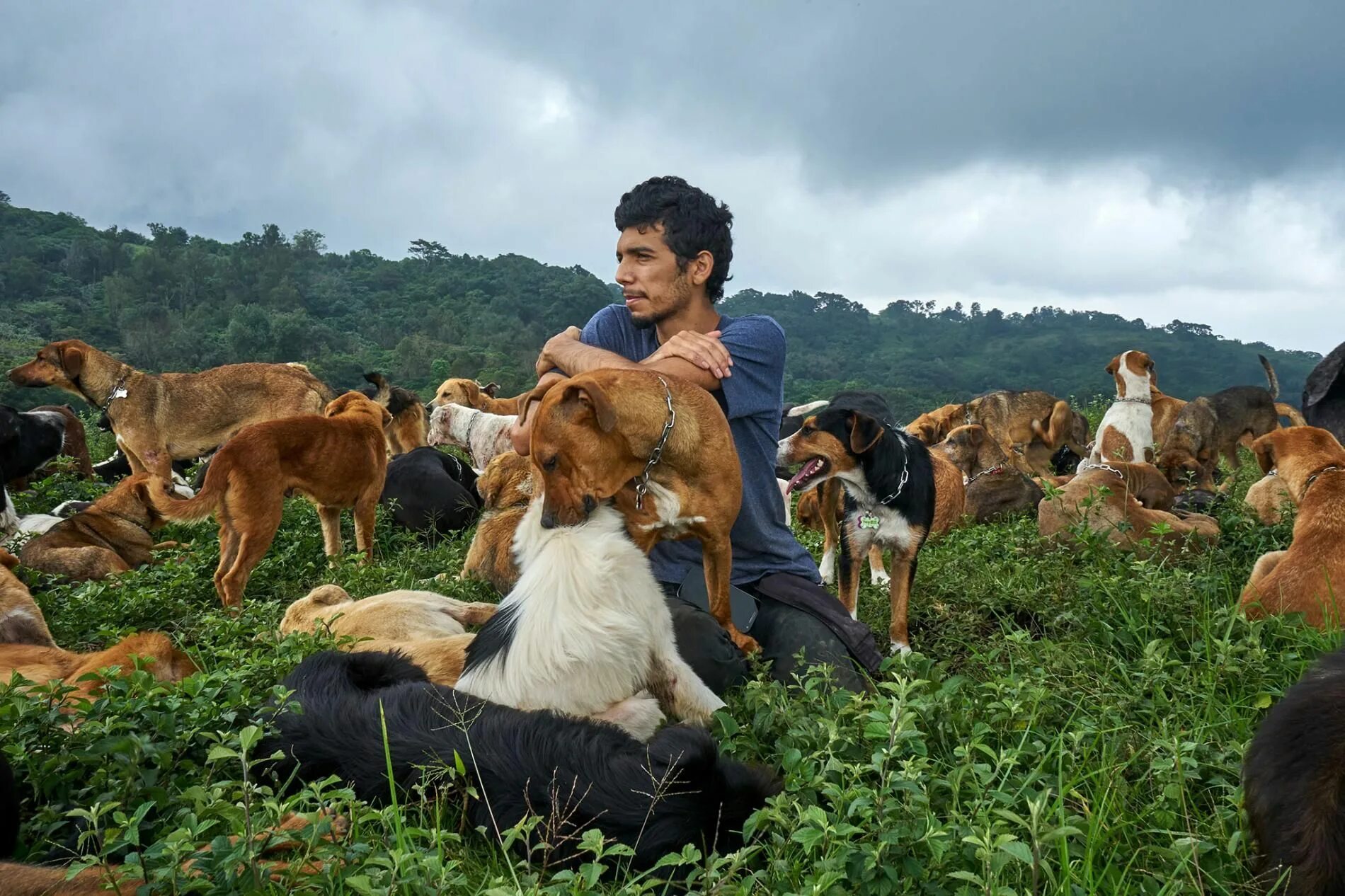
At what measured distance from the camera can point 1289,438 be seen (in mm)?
5484

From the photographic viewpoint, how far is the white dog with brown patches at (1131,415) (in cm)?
1083

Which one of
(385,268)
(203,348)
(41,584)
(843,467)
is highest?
(385,268)

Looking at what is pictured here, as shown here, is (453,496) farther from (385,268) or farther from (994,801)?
(385,268)

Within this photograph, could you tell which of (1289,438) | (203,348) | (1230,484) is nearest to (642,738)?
(1289,438)

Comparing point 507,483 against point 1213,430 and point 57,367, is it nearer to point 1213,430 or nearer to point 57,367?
point 57,367

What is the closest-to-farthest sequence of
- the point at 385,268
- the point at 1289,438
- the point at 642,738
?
the point at 642,738 < the point at 1289,438 < the point at 385,268

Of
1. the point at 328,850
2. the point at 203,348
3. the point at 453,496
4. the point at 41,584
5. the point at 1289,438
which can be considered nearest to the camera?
the point at 328,850

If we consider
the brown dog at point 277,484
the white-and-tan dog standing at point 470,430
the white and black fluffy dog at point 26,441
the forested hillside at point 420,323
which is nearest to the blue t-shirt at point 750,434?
the brown dog at point 277,484

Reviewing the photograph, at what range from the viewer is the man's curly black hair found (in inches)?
164

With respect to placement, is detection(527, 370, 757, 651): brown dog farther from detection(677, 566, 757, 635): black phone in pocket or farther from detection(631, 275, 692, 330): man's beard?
detection(631, 275, 692, 330): man's beard

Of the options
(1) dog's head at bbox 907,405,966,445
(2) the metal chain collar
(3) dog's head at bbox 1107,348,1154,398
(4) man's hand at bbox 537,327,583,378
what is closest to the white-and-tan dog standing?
(1) dog's head at bbox 907,405,966,445

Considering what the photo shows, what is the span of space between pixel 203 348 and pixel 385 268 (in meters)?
19.6

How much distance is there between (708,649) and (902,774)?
137 centimetres

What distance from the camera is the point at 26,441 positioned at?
10938 mm
